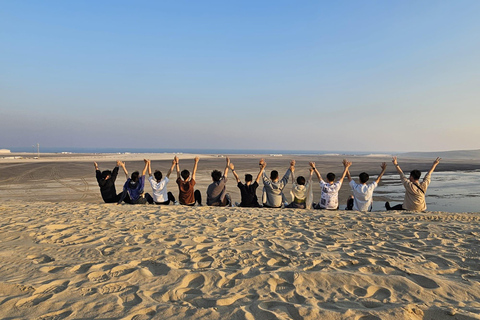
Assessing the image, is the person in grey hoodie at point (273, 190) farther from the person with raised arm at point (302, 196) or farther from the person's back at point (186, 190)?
the person's back at point (186, 190)

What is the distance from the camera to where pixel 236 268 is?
11.7 ft

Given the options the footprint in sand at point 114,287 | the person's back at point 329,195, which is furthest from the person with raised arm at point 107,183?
the person's back at point 329,195

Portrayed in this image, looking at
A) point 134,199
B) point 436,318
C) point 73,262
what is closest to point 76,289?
point 73,262

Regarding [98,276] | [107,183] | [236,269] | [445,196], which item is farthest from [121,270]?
[445,196]

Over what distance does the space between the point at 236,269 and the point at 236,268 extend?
0.04 metres

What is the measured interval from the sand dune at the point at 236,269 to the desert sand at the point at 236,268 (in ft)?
0.05

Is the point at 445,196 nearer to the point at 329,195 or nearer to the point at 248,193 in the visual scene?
the point at 329,195

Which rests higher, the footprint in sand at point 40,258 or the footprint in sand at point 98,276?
the footprint in sand at point 98,276

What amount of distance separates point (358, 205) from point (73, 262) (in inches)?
279

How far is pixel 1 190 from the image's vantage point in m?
13.3

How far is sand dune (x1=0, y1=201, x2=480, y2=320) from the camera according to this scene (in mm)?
2613

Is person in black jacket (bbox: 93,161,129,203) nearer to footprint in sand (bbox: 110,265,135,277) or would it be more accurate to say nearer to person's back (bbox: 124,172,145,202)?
person's back (bbox: 124,172,145,202)

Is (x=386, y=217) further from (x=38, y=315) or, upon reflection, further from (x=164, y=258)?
(x=38, y=315)

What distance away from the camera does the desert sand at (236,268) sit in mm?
2615
